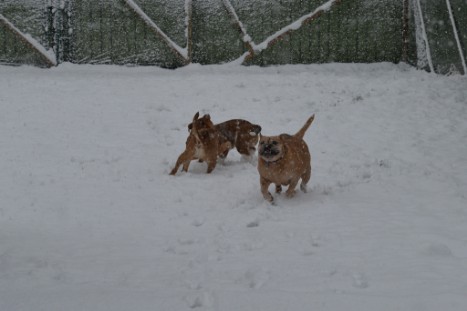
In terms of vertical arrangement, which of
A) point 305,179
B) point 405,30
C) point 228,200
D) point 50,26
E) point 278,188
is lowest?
point 228,200

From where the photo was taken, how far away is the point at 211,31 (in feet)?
50.8

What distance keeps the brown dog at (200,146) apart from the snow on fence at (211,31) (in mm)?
7353

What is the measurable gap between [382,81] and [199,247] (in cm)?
919

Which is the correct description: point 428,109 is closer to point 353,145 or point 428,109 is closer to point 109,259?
point 353,145

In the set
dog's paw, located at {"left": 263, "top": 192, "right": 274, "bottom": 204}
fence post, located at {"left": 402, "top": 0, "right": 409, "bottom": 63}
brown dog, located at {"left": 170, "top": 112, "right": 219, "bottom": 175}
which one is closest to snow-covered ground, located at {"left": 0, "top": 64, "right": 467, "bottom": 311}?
dog's paw, located at {"left": 263, "top": 192, "right": 274, "bottom": 204}

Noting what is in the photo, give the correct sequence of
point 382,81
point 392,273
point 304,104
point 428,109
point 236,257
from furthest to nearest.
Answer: point 382,81 → point 304,104 → point 428,109 → point 236,257 → point 392,273

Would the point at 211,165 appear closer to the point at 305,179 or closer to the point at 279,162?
the point at 305,179

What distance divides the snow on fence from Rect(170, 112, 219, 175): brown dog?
7.35 m

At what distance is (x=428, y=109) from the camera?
37.5ft

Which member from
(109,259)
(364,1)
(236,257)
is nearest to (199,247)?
(236,257)

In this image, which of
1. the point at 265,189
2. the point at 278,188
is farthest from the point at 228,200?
the point at 278,188

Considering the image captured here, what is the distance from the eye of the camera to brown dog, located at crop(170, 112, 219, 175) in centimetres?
838

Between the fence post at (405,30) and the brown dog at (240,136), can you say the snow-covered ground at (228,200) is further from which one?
the fence post at (405,30)

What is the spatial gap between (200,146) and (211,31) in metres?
7.84
